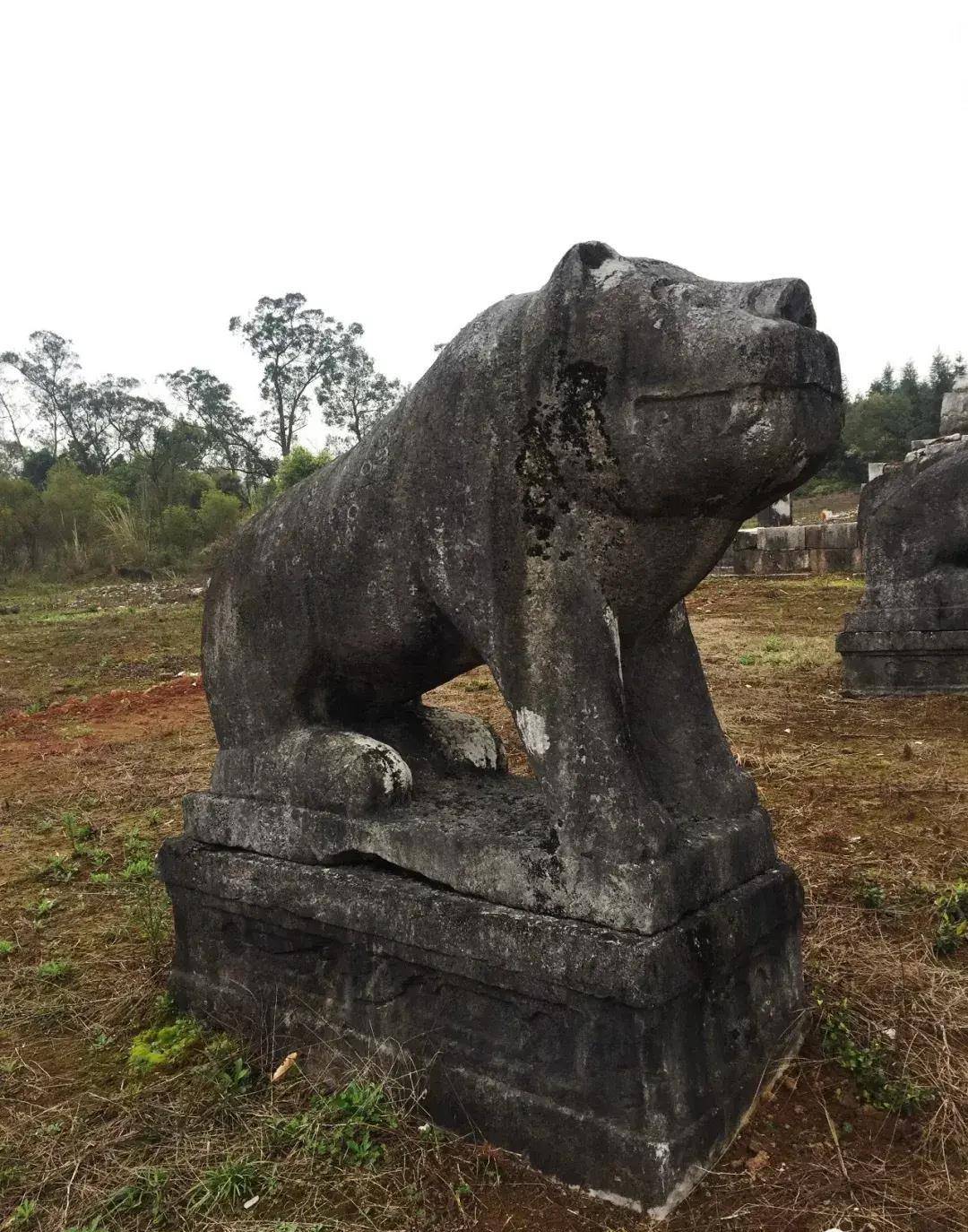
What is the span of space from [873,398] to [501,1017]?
35.2 m

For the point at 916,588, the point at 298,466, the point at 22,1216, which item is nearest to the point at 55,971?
the point at 22,1216

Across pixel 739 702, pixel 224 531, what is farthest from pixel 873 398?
pixel 739 702

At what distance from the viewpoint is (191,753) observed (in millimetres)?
6977

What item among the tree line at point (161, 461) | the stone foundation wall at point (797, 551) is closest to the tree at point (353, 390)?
the tree line at point (161, 461)

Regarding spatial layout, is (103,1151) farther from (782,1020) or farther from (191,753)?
(191,753)

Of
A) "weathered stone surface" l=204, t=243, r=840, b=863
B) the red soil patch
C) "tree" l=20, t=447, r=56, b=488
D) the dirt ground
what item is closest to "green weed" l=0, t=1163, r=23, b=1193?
the dirt ground

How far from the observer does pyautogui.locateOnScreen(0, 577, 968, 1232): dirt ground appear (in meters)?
2.13

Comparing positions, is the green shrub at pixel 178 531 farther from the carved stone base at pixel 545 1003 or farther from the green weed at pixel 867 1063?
the green weed at pixel 867 1063

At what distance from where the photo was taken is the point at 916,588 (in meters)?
7.02

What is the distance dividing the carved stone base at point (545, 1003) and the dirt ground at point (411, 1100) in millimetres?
103

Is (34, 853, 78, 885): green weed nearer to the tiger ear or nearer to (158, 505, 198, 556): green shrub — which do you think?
the tiger ear

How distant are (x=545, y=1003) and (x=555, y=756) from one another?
23.1 inches

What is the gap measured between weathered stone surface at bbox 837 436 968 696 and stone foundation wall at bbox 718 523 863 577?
8334 millimetres

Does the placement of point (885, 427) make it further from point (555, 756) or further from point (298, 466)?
point (555, 756)
